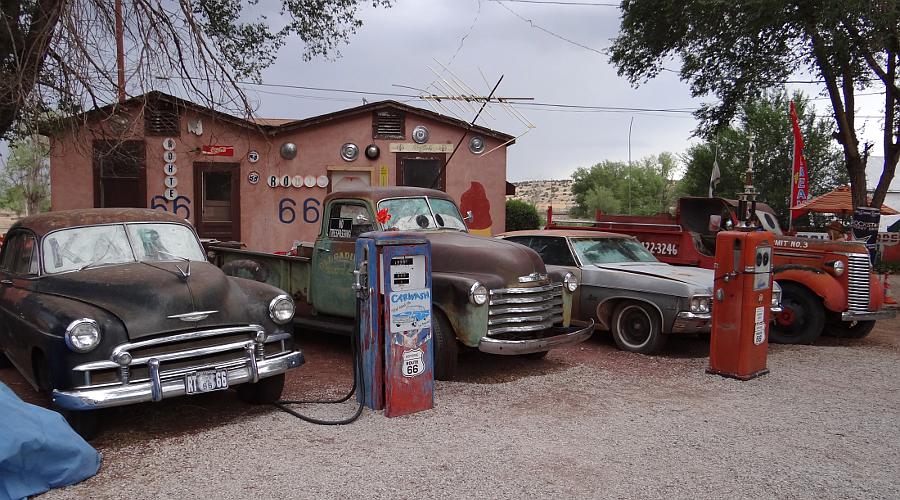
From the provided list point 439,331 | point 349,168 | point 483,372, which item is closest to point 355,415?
point 439,331

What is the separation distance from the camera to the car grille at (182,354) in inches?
193

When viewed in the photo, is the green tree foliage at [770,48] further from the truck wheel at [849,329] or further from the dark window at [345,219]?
the dark window at [345,219]

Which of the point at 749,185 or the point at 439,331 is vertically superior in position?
the point at 749,185

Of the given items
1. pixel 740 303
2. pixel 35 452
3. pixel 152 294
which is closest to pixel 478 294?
pixel 740 303

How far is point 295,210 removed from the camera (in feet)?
50.6

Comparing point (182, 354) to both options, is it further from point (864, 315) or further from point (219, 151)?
point (219, 151)

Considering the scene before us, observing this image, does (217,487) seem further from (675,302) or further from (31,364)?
(675,302)

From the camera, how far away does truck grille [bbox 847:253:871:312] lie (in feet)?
30.7

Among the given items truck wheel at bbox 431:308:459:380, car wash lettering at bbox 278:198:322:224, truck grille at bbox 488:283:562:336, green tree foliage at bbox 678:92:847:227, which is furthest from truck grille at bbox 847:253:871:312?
green tree foliage at bbox 678:92:847:227

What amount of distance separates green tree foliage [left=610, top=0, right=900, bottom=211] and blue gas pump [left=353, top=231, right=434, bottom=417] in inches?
349

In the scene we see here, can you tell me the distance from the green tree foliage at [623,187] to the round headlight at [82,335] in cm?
4566

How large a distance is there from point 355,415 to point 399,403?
374 millimetres

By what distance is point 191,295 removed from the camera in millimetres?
5422

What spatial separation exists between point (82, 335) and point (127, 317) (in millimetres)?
329
